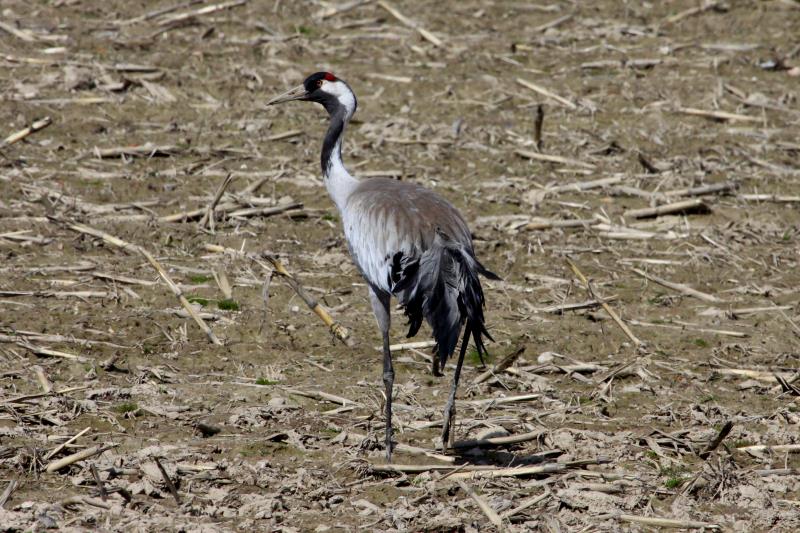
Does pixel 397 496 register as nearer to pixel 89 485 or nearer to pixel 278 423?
pixel 278 423

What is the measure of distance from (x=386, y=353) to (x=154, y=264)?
223 centimetres

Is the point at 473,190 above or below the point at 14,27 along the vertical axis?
below

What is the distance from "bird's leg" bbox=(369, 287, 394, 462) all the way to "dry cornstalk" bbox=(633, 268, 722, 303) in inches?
116

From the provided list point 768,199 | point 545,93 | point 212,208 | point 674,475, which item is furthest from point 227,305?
point 545,93

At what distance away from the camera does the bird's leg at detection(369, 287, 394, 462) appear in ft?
20.9

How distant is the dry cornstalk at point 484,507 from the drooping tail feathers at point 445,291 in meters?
0.74

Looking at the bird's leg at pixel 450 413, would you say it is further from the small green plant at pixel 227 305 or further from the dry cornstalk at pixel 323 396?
the small green plant at pixel 227 305

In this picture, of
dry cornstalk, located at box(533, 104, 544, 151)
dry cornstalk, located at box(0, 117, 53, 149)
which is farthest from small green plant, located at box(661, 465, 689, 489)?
dry cornstalk, located at box(0, 117, 53, 149)

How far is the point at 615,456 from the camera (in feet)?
21.5

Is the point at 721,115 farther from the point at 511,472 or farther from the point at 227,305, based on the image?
the point at 511,472

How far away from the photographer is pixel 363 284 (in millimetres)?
8789

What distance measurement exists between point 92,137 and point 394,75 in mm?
3412

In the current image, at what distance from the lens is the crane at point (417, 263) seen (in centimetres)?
632

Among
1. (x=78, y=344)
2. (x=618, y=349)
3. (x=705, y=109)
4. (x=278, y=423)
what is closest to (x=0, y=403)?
(x=78, y=344)
